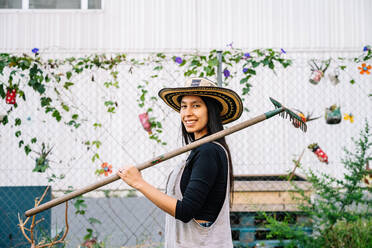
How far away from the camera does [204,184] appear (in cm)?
141

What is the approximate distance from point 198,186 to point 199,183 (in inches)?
0.5

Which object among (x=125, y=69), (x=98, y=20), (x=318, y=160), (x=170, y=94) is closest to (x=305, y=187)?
(x=318, y=160)

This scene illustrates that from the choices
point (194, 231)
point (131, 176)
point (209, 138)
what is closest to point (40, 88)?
point (131, 176)

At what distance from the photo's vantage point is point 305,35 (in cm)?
528

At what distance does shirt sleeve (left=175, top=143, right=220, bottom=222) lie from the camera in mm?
1395

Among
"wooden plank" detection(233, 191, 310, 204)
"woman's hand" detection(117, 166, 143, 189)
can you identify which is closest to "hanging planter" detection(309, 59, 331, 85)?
"wooden plank" detection(233, 191, 310, 204)

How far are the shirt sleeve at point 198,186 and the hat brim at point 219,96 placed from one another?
0.33m

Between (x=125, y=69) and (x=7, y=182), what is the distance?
210cm

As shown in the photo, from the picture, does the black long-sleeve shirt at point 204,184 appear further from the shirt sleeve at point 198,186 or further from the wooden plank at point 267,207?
the wooden plank at point 267,207

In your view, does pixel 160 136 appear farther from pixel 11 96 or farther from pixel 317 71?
pixel 317 71

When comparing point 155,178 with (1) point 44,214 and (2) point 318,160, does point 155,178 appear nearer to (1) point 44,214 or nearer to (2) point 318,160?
(1) point 44,214

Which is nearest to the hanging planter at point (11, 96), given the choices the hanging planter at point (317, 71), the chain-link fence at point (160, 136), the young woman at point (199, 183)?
the chain-link fence at point (160, 136)

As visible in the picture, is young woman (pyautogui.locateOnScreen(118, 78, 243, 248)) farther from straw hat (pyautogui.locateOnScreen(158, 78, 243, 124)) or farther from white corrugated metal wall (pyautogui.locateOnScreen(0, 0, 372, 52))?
white corrugated metal wall (pyautogui.locateOnScreen(0, 0, 372, 52))

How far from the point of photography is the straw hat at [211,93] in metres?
1.62
